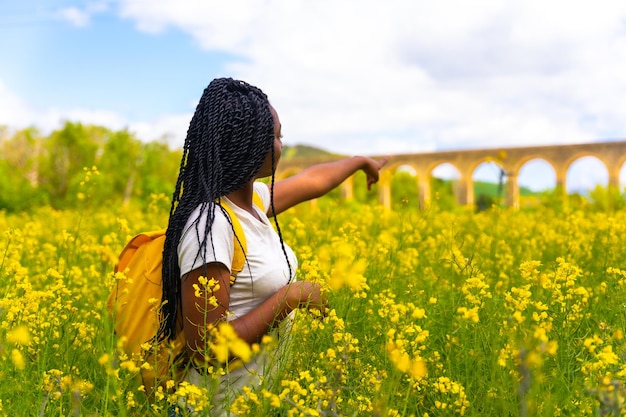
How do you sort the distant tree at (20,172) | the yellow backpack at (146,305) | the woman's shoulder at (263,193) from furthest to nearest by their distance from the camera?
the distant tree at (20,172)
the woman's shoulder at (263,193)
the yellow backpack at (146,305)

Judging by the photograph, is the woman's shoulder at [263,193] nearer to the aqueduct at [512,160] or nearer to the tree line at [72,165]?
the tree line at [72,165]

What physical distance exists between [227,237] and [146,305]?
368 mm

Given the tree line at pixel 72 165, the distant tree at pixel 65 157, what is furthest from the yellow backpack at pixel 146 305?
the distant tree at pixel 65 157

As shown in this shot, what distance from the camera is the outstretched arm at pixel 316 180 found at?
2861 millimetres

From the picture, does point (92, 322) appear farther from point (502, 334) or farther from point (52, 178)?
point (52, 178)

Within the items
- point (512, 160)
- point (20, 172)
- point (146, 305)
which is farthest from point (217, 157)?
point (512, 160)

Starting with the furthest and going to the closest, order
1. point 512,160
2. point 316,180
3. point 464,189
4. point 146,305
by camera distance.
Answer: point 464,189
point 512,160
point 316,180
point 146,305

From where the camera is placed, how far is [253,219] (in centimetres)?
218

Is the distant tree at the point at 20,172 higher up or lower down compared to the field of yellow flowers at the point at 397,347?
higher up

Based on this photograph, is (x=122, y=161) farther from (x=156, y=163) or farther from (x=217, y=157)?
(x=217, y=157)

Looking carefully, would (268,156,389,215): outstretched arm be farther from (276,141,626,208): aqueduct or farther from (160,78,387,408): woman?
(276,141,626,208): aqueduct

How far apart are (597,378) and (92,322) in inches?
84.7

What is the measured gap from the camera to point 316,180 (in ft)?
9.74

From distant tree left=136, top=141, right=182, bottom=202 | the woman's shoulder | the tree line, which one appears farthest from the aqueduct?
the woman's shoulder
